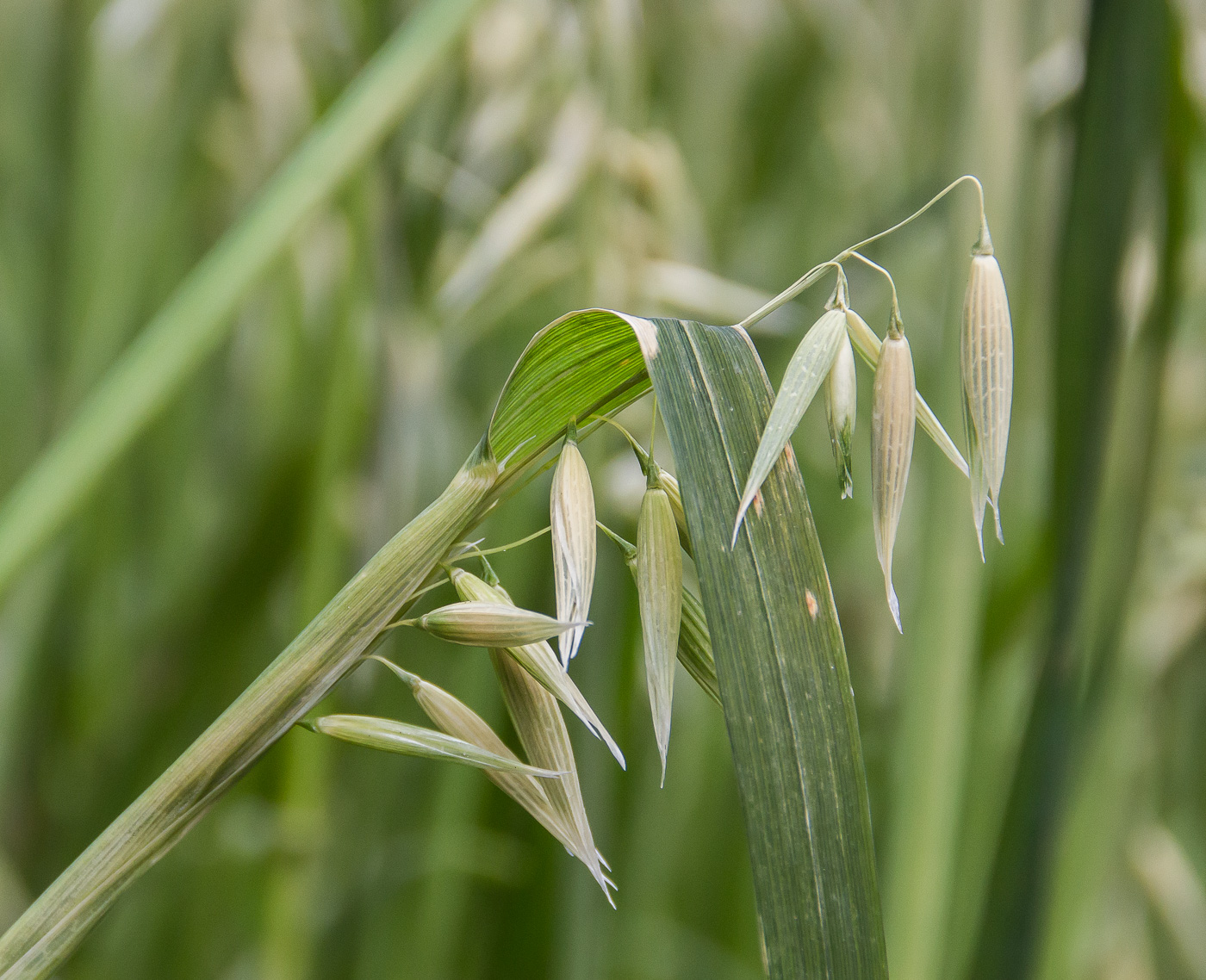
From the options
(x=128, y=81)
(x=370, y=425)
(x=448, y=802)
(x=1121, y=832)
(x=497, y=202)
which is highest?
(x=128, y=81)

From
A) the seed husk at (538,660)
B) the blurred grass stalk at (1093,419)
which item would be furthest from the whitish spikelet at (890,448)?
the blurred grass stalk at (1093,419)

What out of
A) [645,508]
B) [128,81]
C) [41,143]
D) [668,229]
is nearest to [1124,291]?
[645,508]

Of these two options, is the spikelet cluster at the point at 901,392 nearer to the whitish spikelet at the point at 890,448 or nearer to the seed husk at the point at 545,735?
the whitish spikelet at the point at 890,448

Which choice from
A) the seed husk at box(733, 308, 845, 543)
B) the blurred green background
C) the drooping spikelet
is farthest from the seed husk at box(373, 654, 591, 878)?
the blurred green background

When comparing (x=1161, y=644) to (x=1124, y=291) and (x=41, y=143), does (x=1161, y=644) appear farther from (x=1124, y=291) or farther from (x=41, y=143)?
(x=41, y=143)

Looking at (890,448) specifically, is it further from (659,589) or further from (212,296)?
(212,296)

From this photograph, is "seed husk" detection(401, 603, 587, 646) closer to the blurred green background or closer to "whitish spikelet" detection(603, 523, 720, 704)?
"whitish spikelet" detection(603, 523, 720, 704)
